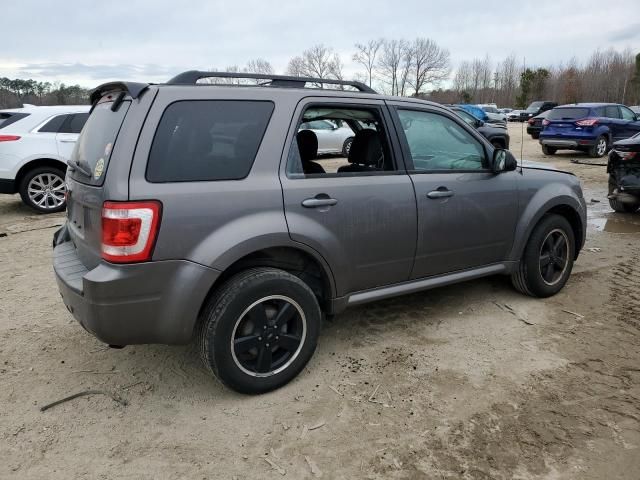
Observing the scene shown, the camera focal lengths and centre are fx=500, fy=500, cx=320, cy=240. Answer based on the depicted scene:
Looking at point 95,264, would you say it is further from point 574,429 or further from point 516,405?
point 574,429

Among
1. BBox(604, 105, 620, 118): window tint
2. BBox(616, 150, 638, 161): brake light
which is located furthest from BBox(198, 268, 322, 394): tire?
BBox(604, 105, 620, 118): window tint

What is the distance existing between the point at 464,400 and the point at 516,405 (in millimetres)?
289

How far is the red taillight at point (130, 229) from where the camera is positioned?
99.3 inches

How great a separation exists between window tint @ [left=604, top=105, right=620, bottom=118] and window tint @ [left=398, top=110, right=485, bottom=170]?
1433cm

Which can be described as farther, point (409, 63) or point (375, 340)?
point (409, 63)

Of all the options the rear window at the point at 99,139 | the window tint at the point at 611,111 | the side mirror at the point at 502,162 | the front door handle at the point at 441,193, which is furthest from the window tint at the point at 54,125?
the window tint at the point at 611,111

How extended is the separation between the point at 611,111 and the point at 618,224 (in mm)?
10363

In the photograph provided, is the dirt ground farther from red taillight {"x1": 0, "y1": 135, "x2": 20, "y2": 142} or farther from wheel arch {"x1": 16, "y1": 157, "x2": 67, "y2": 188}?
red taillight {"x1": 0, "y1": 135, "x2": 20, "y2": 142}

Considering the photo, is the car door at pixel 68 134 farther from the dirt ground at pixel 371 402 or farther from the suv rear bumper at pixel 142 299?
the suv rear bumper at pixel 142 299

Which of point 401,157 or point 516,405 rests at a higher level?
point 401,157

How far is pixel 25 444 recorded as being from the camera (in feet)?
8.54

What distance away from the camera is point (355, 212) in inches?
126

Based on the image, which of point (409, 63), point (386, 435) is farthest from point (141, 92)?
point (409, 63)

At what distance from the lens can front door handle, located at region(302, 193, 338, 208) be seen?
3004mm
